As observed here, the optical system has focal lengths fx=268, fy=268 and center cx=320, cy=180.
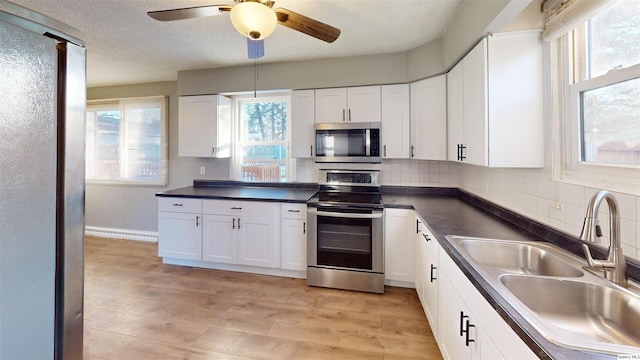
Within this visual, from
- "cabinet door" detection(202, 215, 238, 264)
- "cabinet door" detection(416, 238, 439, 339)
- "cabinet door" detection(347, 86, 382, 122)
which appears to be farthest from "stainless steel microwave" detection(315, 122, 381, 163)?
"cabinet door" detection(202, 215, 238, 264)

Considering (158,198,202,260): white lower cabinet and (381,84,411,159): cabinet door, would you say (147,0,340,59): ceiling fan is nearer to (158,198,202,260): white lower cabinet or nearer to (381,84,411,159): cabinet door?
(381,84,411,159): cabinet door

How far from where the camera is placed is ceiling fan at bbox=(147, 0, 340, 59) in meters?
1.51

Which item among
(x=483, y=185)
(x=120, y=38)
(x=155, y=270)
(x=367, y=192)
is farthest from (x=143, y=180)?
(x=483, y=185)

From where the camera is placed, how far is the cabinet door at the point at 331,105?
3105 millimetres

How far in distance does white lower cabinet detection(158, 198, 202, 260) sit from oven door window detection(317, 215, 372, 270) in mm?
1484

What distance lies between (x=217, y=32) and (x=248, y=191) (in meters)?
1.76

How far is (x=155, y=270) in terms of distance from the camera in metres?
3.13

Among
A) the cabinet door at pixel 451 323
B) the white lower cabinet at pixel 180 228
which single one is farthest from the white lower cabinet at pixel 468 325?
the white lower cabinet at pixel 180 228

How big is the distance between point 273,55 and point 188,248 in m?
2.46

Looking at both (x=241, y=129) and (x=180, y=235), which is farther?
(x=241, y=129)

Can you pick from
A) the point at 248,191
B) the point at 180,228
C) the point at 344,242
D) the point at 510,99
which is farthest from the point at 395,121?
the point at 180,228

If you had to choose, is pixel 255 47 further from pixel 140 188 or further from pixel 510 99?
pixel 140 188

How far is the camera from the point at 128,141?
13.9ft

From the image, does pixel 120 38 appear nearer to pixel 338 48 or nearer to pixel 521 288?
pixel 338 48
